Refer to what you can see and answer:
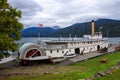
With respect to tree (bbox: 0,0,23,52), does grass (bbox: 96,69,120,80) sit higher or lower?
lower

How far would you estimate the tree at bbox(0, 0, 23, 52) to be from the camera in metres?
29.0

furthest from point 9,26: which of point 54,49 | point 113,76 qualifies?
point 54,49

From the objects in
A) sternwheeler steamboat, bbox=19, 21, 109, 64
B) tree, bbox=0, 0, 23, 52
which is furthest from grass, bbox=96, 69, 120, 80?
sternwheeler steamboat, bbox=19, 21, 109, 64

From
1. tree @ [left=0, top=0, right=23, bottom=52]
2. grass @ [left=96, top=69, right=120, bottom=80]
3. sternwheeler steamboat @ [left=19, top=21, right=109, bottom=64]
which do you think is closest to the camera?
grass @ [left=96, top=69, right=120, bottom=80]

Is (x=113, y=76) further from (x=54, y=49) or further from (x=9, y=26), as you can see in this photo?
Answer: (x=54, y=49)

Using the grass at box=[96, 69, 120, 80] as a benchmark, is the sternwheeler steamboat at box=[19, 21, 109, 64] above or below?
above

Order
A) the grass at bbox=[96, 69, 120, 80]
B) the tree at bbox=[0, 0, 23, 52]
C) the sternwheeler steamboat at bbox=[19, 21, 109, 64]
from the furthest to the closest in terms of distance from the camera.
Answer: the sternwheeler steamboat at bbox=[19, 21, 109, 64] → the tree at bbox=[0, 0, 23, 52] → the grass at bbox=[96, 69, 120, 80]

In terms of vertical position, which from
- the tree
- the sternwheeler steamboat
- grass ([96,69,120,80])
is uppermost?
the tree

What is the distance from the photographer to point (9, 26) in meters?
31.0

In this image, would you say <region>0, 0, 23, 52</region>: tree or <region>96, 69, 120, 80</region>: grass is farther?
<region>0, 0, 23, 52</region>: tree

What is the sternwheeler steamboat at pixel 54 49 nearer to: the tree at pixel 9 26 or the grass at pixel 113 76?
the tree at pixel 9 26

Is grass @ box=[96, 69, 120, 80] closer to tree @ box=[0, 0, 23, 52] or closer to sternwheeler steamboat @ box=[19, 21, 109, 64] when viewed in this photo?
tree @ box=[0, 0, 23, 52]

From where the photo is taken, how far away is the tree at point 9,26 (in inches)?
1143

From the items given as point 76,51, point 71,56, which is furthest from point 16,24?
point 76,51
